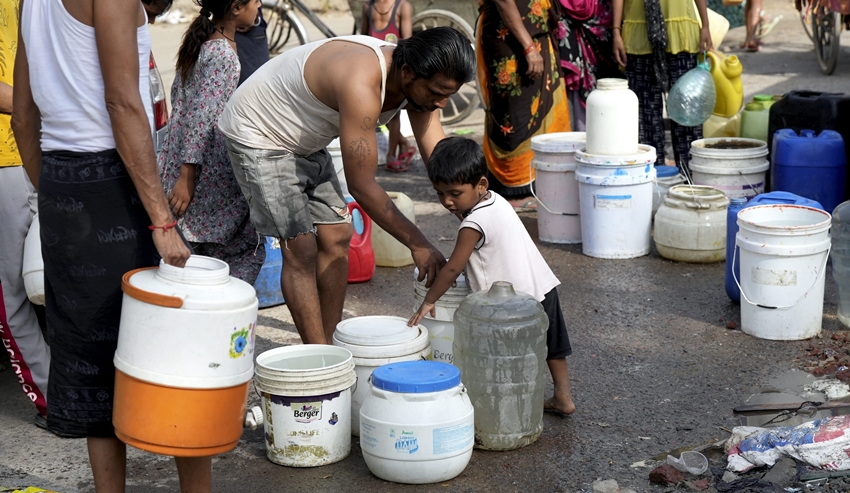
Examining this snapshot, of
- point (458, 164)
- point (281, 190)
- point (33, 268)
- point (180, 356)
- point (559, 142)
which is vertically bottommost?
point (559, 142)

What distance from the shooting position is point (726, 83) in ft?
25.0

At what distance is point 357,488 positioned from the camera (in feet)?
11.3

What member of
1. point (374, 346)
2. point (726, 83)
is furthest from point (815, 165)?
point (374, 346)

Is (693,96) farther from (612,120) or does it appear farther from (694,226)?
(694,226)

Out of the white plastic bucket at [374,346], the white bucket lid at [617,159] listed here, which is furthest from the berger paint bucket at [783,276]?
the white plastic bucket at [374,346]

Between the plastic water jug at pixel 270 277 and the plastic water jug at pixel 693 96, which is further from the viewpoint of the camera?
the plastic water jug at pixel 693 96

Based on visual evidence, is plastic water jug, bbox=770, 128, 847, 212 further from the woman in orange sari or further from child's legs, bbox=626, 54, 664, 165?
the woman in orange sari

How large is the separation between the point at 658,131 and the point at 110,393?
17.6 ft

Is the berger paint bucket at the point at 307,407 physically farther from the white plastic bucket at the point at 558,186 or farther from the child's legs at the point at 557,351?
the white plastic bucket at the point at 558,186

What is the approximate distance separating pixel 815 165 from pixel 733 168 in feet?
1.73

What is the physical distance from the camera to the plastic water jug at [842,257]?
4883mm

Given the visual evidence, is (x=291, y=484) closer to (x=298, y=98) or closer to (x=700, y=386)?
(x=298, y=98)

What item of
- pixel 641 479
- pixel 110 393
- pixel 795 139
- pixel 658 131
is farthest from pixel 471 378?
pixel 658 131

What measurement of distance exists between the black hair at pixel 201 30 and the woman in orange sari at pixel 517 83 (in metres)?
2.76
